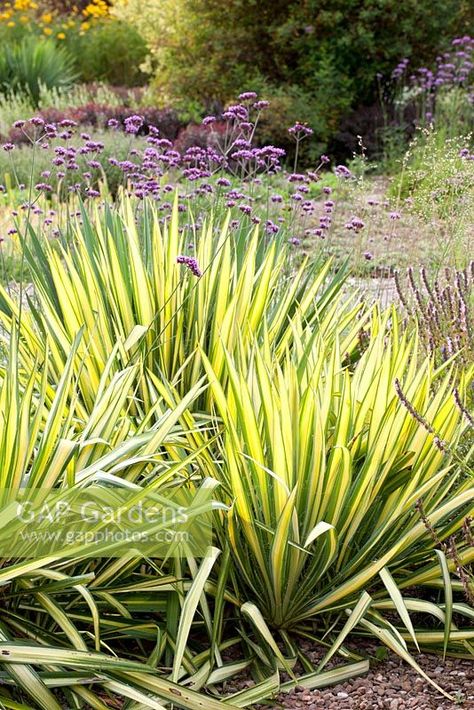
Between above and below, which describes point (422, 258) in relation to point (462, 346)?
below

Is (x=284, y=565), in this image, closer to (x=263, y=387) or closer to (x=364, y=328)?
(x=263, y=387)

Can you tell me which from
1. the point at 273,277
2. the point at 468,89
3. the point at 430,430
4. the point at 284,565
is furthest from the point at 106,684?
the point at 468,89

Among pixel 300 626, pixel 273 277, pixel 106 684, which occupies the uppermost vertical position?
pixel 273 277

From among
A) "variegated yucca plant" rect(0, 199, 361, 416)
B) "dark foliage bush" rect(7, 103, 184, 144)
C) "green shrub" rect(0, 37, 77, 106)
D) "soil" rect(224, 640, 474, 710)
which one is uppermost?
"variegated yucca plant" rect(0, 199, 361, 416)

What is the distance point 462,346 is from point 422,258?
2956 millimetres

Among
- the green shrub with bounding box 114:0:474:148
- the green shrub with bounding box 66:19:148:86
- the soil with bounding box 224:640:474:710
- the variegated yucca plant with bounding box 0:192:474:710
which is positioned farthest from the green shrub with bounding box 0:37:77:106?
the soil with bounding box 224:640:474:710

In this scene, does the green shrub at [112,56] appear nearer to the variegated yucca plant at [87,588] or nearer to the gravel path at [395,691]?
the variegated yucca plant at [87,588]

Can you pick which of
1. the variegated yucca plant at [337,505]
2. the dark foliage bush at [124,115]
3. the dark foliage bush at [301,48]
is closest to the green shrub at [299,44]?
the dark foliage bush at [301,48]

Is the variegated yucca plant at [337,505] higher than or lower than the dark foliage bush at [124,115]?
higher

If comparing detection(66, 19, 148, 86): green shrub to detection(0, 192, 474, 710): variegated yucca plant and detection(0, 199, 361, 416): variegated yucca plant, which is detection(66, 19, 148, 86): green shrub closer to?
detection(0, 199, 361, 416): variegated yucca plant

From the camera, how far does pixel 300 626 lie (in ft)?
8.39

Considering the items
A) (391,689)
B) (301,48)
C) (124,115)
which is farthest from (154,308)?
(301,48)

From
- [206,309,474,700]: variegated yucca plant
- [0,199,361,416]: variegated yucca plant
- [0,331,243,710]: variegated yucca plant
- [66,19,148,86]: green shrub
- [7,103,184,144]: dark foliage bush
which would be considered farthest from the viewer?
[66,19,148,86]: green shrub

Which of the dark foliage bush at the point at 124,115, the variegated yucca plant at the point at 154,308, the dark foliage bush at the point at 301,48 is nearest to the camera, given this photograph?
the variegated yucca plant at the point at 154,308
